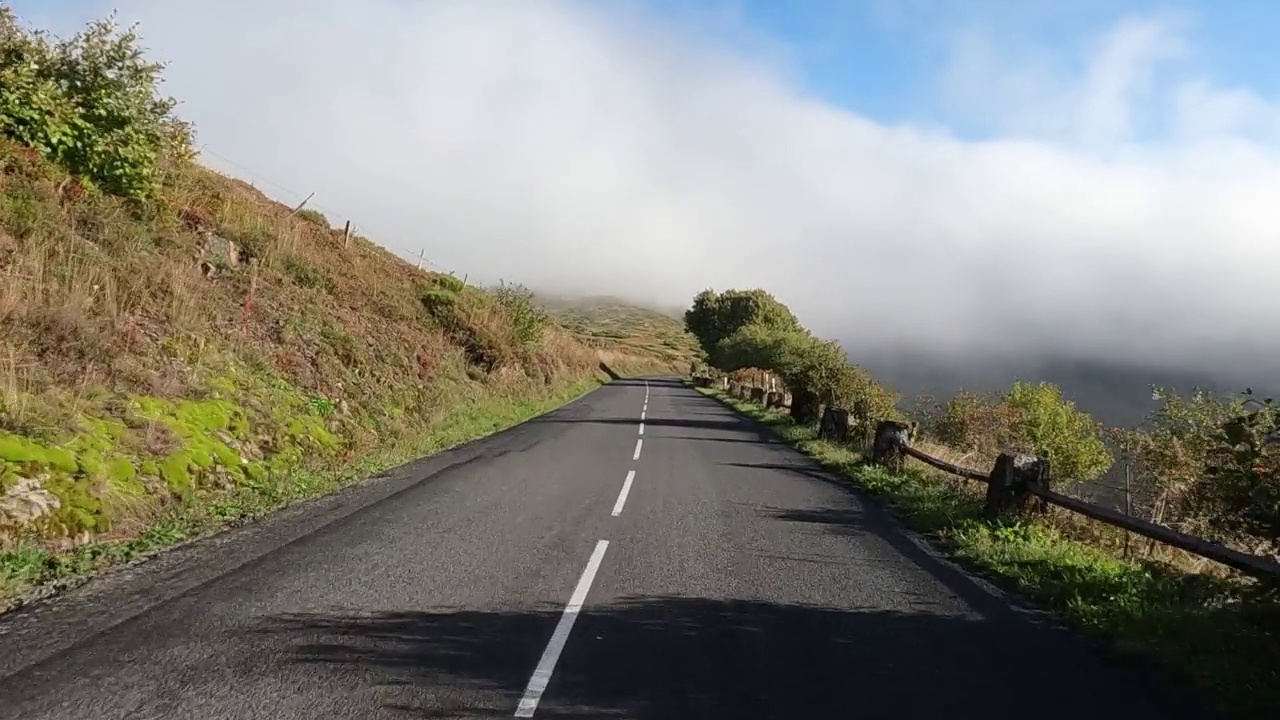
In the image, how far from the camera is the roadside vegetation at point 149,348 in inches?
306

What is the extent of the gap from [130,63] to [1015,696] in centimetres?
1498

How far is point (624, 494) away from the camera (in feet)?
38.4

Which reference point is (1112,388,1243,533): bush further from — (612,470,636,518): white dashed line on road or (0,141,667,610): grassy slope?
(0,141,667,610): grassy slope

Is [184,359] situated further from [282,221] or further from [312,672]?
[282,221]

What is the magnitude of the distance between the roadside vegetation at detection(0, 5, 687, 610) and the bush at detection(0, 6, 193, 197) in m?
0.03

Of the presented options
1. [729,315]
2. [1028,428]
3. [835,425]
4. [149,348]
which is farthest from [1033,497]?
[729,315]

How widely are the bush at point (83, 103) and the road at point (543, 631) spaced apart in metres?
7.94

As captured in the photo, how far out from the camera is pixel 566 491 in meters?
11.8

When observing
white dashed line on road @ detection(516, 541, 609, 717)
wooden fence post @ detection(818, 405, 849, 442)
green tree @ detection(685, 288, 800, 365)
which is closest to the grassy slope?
white dashed line on road @ detection(516, 541, 609, 717)

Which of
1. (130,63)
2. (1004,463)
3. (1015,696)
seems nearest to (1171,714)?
(1015,696)

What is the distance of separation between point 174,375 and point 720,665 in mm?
8926

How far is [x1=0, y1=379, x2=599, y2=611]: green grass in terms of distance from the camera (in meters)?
6.18

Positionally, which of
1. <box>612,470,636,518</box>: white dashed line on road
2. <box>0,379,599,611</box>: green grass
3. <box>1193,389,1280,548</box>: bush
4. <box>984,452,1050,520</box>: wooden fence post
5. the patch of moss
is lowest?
<box>0,379,599,611</box>: green grass

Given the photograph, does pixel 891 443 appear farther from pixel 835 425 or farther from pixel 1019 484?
pixel 1019 484
